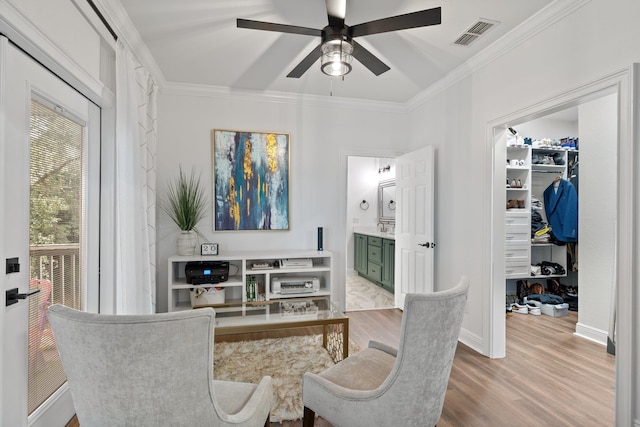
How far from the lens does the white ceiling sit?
2328 mm

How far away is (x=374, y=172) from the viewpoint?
700cm

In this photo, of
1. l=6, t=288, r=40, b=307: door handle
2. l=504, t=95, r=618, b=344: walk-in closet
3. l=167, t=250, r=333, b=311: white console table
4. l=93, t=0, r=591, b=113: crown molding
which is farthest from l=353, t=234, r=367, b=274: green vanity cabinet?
l=6, t=288, r=40, b=307: door handle

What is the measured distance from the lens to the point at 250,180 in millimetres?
3963

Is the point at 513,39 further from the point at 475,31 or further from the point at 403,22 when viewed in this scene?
the point at 403,22

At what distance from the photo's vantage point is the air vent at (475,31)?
248 centimetres

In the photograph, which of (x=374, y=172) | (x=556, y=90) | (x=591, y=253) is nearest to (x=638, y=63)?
(x=556, y=90)

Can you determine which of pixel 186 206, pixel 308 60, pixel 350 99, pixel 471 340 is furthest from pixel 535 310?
pixel 186 206

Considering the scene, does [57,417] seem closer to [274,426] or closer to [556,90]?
[274,426]

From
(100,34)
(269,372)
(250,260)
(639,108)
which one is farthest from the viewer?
(250,260)

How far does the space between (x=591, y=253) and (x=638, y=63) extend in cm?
227

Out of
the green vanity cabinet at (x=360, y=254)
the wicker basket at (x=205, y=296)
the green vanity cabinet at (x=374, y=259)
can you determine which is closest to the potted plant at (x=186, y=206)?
the wicker basket at (x=205, y=296)

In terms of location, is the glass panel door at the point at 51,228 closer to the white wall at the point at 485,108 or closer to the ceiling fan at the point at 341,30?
the ceiling fan at the point at 341,30

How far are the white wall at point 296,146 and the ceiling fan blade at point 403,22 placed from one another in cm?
205

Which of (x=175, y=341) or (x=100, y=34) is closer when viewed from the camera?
(x=175, y=341)
